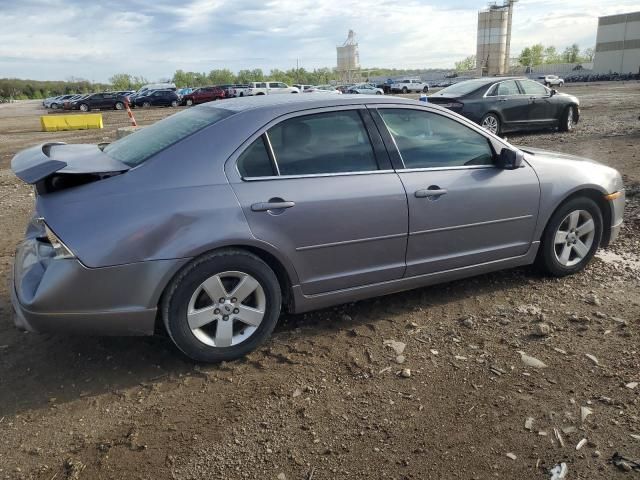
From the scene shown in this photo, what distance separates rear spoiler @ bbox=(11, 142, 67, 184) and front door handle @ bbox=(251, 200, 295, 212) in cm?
115

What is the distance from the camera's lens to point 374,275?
373 centimetres

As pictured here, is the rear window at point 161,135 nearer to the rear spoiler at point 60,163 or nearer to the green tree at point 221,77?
the rear spoiler at point 60,163

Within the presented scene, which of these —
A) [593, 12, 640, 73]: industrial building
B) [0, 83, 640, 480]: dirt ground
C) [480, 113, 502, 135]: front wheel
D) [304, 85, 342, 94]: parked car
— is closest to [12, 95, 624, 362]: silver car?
[0, 83, 640, 480]: dirt ground

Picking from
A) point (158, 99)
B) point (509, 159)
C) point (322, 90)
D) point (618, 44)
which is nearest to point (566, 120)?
point (322, 90)

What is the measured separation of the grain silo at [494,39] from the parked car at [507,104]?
10132cm

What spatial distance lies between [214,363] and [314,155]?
1.52 meters

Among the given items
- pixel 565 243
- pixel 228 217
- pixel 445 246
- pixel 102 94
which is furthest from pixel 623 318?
pixel 102 94

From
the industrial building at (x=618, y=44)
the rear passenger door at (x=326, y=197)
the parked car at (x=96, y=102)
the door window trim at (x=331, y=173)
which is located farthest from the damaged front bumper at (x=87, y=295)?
the industrial building at (x=618, y=44)

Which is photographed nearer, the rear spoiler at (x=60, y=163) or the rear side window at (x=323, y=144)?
the rear spoiler at (x=60, y=163)

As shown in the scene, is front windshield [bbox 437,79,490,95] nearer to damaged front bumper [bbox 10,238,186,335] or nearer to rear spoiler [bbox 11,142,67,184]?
rear spoiler [bbox 11,142,67,184]

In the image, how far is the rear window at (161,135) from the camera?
338 cm

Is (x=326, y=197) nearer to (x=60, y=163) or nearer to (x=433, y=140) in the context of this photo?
(x=433, y=140)

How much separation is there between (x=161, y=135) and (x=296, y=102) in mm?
962

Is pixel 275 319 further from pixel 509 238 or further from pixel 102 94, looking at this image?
pixel 102 94
